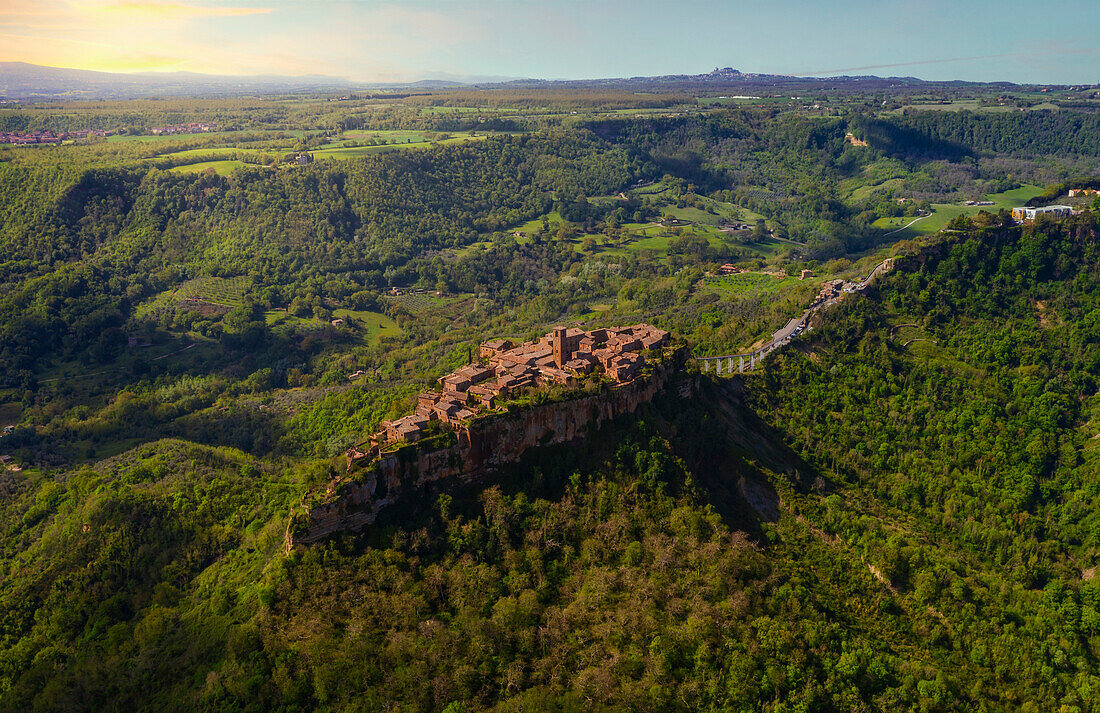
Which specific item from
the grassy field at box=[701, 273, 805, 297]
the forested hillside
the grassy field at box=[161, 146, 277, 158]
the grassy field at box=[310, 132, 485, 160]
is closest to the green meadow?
the forested hillside

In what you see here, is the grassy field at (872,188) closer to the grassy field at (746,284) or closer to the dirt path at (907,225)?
the dirt path at (907,225)

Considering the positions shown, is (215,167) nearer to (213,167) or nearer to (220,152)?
(213,167)

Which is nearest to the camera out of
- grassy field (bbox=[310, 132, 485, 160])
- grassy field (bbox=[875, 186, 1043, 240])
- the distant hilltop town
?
the distant hilltop town

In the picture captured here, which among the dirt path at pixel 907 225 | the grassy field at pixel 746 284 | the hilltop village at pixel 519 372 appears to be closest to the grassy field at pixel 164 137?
the grassy field at pixel 746 284

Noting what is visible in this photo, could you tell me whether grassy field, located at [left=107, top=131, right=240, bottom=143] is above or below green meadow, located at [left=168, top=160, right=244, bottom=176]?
above

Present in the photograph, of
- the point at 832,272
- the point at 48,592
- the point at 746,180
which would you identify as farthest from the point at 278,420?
the point at 746,180

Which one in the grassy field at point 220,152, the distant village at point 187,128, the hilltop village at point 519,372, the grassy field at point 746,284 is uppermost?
the distant village at point 187,128

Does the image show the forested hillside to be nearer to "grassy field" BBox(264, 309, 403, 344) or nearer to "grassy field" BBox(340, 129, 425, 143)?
"grassy field" BBox(264, 309, 403, 344)
